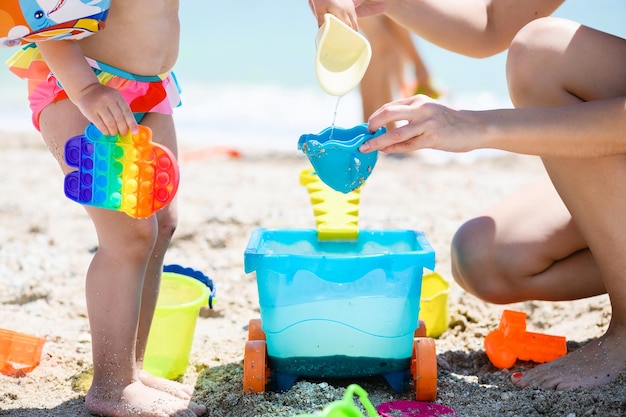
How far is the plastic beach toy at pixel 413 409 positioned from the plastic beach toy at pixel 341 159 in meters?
0.48

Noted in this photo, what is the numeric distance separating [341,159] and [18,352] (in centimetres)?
98

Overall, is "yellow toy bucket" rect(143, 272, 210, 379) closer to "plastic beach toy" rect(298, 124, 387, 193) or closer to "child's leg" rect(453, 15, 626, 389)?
"plastic beach toy" rect(298, 124, 387, 193)

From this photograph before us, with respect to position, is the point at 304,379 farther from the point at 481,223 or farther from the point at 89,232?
the point at 89,232

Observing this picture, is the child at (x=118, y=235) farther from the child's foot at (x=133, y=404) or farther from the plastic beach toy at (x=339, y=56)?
the plastic beach toy at (x=339, y=56)

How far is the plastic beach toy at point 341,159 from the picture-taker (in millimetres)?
1616

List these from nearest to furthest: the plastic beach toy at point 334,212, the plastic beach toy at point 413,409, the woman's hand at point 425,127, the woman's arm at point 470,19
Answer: the woman's hand at point 425,127 < the plastic beach toy at point 413,409 < the plastic beach toy at point 334,212 < the woman's arm at point 470,19

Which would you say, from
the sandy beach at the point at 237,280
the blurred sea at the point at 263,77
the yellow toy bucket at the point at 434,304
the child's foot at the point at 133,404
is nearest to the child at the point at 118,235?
the child's foot at the point at 133,404

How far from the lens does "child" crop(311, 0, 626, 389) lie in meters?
1.57

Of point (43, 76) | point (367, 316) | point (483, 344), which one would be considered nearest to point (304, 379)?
point (367, 316)

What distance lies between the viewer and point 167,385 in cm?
181

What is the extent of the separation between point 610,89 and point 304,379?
998 millimetres

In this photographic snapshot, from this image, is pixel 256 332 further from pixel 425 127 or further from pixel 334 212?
pixel 425 127

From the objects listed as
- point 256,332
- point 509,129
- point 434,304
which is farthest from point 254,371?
point 509,129

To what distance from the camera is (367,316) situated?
1.69 metres
